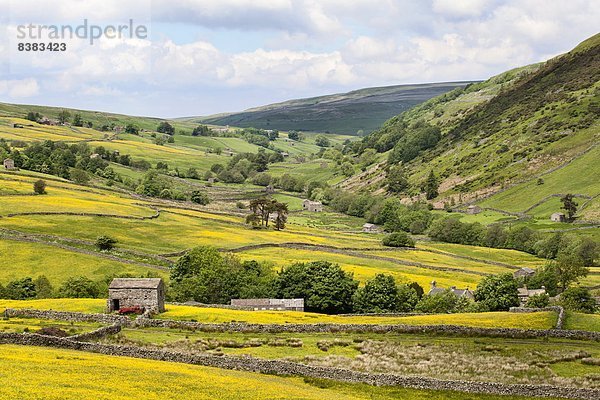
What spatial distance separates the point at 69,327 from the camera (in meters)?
54.6

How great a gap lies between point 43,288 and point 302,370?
5379cm

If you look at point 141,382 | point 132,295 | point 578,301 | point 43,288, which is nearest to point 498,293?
point 578,301

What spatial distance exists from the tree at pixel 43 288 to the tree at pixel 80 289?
1.31 meters

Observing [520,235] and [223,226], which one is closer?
Result: [223,226]

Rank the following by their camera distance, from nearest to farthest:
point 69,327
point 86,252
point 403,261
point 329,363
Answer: point 329,363, point 69,327, point 86,252, point 403,261

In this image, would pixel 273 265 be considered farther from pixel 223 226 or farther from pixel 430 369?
pixel 430 369

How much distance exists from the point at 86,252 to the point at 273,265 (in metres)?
28.9

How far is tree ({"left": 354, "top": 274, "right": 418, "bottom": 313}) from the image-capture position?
84.4 meters

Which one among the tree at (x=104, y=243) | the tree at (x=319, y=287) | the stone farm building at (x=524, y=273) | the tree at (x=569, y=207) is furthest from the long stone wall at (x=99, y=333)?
the tree at (x=569, y=207)

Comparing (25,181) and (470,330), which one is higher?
(25,181)

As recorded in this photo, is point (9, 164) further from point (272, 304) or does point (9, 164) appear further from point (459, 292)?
point (459, 292)

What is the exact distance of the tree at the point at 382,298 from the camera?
8444 centimetres

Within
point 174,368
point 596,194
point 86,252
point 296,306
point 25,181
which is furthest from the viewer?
point 596,194

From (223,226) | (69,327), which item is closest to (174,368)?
(69,327)
